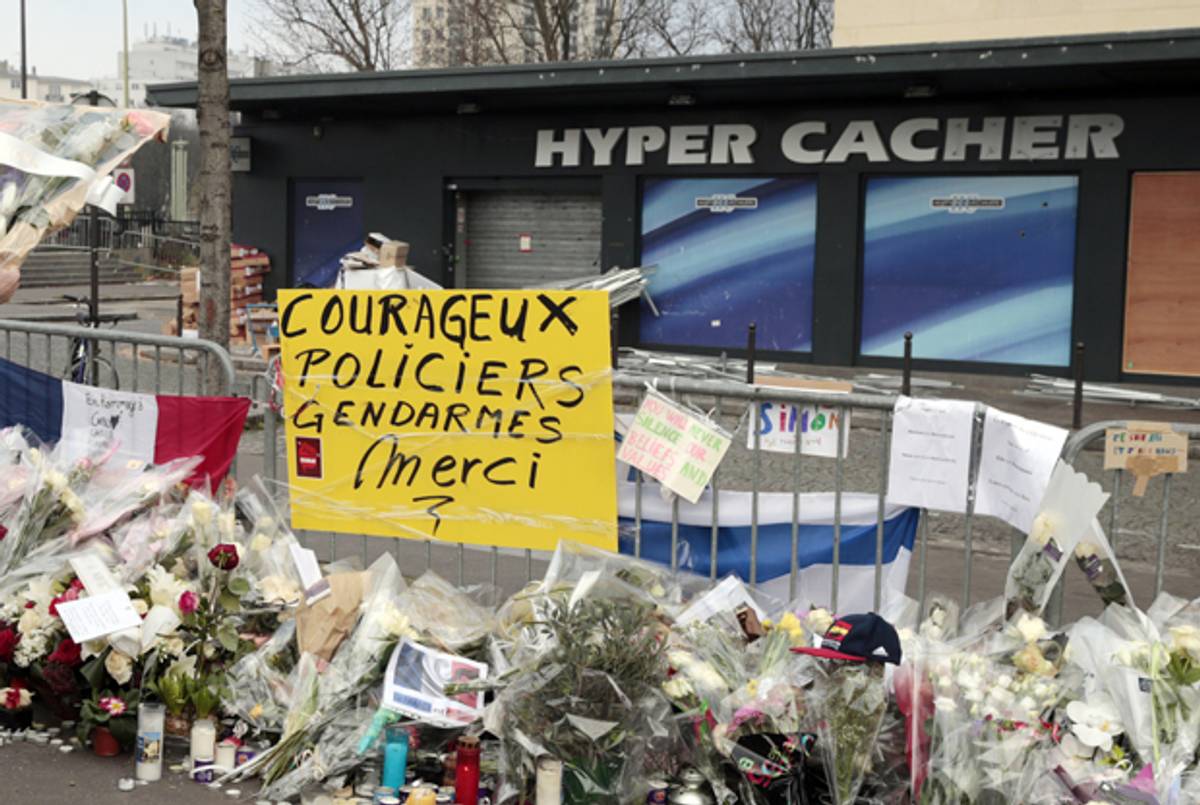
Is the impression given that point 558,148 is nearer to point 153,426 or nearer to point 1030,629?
point 153,426

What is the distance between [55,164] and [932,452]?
137 inches

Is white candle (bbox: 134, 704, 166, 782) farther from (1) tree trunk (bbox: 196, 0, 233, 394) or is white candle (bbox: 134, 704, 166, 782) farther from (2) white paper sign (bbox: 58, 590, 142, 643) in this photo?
(1) tree trunk (bbox: 196, 0, 233, 394)

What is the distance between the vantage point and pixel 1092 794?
3.87m

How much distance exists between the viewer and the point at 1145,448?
14.5 ft

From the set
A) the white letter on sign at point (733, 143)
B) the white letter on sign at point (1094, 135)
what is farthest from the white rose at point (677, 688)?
the white letter on sign at point (733, 143)

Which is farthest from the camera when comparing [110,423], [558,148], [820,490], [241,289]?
[241,289]

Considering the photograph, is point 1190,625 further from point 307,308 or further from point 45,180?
point 45,180

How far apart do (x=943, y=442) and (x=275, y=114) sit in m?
20.7

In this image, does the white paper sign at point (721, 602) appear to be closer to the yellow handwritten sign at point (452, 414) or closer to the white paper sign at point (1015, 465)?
the yellow handwritten sign at point (452, 414)

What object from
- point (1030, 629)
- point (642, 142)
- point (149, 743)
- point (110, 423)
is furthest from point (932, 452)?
point (642, 142)

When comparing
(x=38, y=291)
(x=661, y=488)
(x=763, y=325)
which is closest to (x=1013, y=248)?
(x=763, y=325)

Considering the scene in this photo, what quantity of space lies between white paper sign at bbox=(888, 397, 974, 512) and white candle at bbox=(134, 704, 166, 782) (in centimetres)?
275

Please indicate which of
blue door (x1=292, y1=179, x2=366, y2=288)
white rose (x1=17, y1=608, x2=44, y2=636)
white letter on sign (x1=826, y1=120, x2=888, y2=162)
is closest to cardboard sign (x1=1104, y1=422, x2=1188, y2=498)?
white rose (x1=17, y1=608, x2=44, y2=636)

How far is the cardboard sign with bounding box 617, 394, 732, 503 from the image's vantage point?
16.5ft
